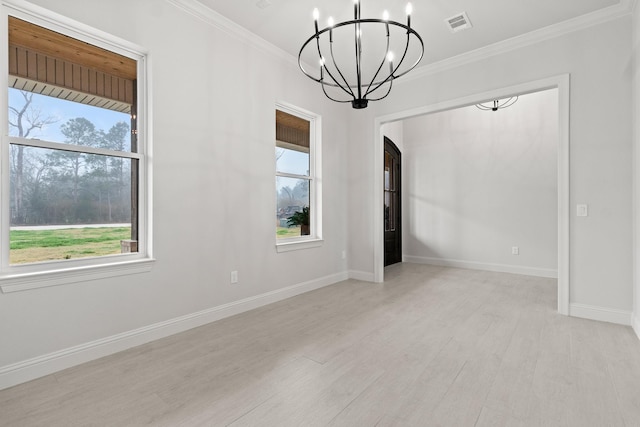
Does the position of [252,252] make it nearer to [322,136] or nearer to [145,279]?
[145,279]

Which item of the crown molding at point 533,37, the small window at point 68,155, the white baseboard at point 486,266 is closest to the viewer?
the small window at point 68,155

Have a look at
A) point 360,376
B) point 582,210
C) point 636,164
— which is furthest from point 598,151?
point 360,376

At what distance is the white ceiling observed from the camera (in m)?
2.88

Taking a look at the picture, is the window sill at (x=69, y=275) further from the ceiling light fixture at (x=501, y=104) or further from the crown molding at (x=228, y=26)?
the ceiling light fixture at (x=501, y=104)

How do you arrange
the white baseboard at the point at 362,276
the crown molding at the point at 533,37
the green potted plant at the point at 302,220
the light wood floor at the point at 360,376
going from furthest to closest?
the white baseboard at the point at 362,276, the green potted plant at the point at 302,220, the crown molding at the point at 533,37, the light wood floor at the point at 360,376

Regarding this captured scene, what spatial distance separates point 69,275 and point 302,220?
2.66 m

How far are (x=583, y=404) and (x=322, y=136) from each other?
3.77 metres

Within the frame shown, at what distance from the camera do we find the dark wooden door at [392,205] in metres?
6.13

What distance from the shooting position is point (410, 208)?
6605mm

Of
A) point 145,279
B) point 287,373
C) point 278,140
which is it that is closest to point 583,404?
point 287,373

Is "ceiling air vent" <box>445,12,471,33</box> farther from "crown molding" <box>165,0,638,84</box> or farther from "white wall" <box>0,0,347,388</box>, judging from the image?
"white wall" <box>0,0,347,388</box>

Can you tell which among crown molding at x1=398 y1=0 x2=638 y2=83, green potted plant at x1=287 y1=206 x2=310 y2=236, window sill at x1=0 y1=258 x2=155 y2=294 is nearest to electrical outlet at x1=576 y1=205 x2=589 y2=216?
crown molding at x1=398 y1=0 x2=638 y2=83

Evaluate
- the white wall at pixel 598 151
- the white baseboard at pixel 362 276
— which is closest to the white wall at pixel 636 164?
the white wall at pixel 598 151

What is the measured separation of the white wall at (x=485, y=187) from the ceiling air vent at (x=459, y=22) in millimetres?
2763
